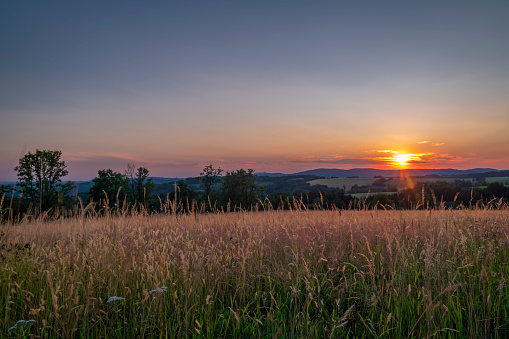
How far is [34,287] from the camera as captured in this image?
148 inches

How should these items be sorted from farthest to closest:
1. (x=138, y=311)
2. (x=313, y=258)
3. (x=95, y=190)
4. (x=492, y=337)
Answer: (x=95, y=190) < (x=313, y=258) < (x=138, y=311) < (x=492, y=337)

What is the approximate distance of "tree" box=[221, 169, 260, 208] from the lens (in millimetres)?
36844

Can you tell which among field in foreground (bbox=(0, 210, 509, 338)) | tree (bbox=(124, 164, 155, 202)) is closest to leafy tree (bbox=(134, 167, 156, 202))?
tree (bbox=(124, 164, 155, 202))

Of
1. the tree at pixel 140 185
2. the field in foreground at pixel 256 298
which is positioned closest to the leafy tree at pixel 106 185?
the tree at pixel 140 185

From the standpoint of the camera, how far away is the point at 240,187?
37.4 meters

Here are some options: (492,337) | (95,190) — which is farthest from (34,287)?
(95,190)

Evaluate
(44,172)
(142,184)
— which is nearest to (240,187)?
(142,184)

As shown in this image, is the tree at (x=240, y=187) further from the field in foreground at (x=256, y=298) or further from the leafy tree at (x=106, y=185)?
the field in foreground at (x=256, y=298)

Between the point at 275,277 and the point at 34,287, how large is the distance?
3.24 m

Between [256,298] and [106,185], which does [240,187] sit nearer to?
[106,185]

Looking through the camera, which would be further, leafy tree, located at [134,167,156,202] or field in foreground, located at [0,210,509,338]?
leafy tree, located at [134,167,156,202]

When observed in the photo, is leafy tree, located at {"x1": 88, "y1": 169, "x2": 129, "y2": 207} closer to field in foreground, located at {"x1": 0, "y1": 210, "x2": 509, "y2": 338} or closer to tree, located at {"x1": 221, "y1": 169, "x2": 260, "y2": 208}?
tree, located at {"x1": 221, "y1": 169, "x2": 260, "y2": 208}

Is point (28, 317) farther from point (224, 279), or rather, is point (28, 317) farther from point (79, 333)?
point (224, 279)

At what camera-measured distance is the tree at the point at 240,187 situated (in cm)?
3684
